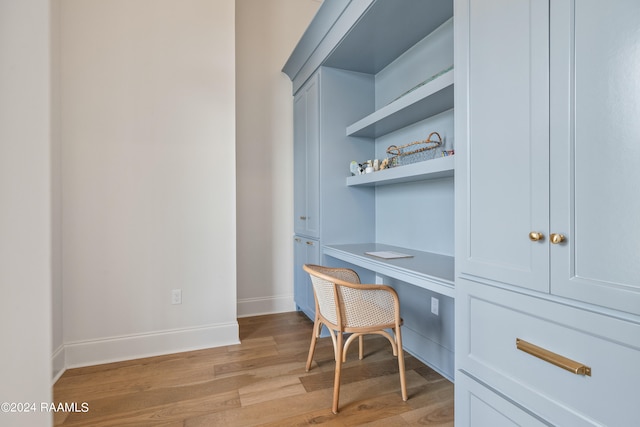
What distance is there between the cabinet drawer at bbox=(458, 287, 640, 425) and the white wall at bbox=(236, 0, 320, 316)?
7.35 ft

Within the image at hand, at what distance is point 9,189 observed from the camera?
349 millimetres

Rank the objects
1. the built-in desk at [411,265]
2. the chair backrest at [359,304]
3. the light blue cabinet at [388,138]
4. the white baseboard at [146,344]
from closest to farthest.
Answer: the built-in desk at [411,265]
the chair backrest at [359,304]
the light blue cabinet at [388,138]
the white baseboard at [146,344]

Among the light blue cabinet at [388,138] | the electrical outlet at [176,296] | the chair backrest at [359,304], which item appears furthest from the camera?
the electrical outlet at [176,296]

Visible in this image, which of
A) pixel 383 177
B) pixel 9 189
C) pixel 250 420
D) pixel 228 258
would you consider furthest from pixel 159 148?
pixel 9 189

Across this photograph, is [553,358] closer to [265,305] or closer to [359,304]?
[359,304]

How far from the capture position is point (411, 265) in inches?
67.3

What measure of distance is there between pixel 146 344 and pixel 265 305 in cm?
114

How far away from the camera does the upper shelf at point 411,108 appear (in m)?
1.60

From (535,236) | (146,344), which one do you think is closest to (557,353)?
(535,236)

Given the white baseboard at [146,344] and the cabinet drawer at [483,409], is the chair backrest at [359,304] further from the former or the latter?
the white baseboard at [146,344]

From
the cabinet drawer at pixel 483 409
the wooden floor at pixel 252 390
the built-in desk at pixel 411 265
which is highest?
the built-in desk at pixel 411 265

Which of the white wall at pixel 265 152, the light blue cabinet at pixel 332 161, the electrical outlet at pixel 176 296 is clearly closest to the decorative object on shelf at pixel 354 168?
the light blue cabinet at pixel 332 161

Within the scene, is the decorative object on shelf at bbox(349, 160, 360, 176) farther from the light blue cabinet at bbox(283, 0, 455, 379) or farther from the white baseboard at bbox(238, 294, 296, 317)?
the white baseboard at bbox(238, 294, 296, 317)

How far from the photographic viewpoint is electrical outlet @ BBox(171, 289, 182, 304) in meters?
2.34
